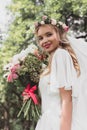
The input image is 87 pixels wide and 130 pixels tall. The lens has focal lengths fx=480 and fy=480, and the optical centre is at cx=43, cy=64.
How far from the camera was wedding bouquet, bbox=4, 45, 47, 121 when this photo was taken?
385cm

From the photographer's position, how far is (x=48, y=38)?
12.0 ft

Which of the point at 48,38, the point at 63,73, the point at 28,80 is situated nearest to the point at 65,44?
the point at 48,38

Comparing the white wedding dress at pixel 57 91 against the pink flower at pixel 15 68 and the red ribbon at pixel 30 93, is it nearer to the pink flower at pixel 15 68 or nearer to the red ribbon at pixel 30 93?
the red ribbon at pixel 30 93

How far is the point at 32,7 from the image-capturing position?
1983cm

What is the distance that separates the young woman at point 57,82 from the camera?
341 cm

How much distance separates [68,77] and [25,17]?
16.8 m

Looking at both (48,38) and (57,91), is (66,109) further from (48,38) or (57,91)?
(48,38)

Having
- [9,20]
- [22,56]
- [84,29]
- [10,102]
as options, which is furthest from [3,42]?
[22,56]

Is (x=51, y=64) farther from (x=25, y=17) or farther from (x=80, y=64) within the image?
(x=25, y=17)

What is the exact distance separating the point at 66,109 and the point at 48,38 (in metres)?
0.59

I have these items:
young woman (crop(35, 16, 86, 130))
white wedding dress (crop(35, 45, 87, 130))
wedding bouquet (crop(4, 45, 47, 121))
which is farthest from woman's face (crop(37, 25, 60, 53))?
wedding bouquet (crop(4, 45, 47, 121))

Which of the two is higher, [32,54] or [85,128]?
[32,54]

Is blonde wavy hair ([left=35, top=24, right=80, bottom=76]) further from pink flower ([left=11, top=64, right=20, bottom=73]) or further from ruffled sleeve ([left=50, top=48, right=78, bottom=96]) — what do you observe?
pink flower ([left=11, top=64, right=20, bottom=73])

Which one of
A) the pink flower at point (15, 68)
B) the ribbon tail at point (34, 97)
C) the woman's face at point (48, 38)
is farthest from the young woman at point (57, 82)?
the pink flower at point (15, 68)
